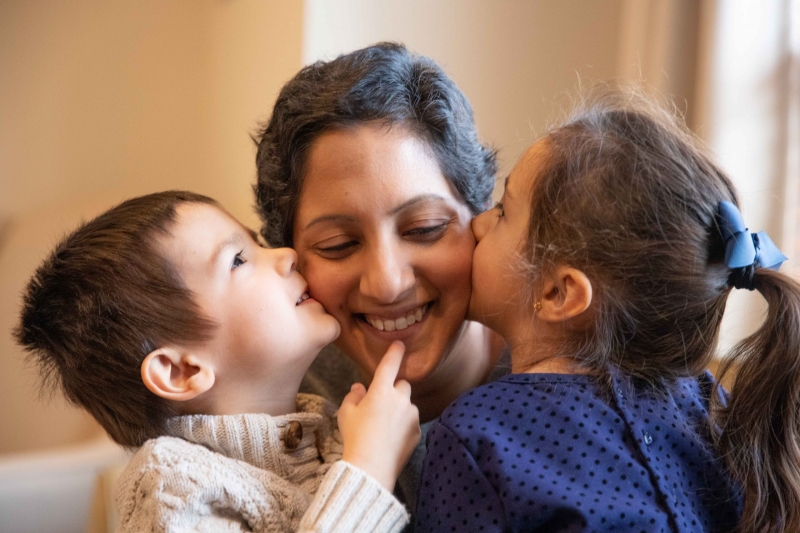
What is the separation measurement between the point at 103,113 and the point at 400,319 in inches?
74.7

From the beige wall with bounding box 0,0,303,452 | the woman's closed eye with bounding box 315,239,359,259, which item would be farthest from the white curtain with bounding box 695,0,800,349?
the beige wall with bounding box 0,0,303,452

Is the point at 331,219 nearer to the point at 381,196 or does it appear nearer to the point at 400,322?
the point at 381,196

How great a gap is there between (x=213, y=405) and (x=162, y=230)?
0.29 m

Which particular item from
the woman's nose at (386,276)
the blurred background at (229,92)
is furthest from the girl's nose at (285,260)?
the blurred background at (229,92)

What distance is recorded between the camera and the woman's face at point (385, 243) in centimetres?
118

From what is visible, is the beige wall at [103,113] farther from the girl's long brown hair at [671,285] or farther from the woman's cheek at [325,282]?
the girl's long brown hair at [671,285]

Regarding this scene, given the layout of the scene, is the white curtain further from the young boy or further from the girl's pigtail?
the young boy

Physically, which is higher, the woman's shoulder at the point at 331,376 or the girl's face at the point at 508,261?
the girl's face at the point at 508,261

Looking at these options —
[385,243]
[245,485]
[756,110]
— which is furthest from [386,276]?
[756,110]

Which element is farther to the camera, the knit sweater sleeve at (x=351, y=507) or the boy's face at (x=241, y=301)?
the boy's face at (x=241, y=301)

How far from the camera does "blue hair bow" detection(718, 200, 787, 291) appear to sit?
3.25 ft

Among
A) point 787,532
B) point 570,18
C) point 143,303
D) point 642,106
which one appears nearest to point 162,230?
point 143,303

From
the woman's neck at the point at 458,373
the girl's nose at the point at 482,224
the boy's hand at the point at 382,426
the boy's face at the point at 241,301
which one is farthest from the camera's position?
the woman's neck at the point at 458,373

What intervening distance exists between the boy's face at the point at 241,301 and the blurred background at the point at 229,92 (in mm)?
812
